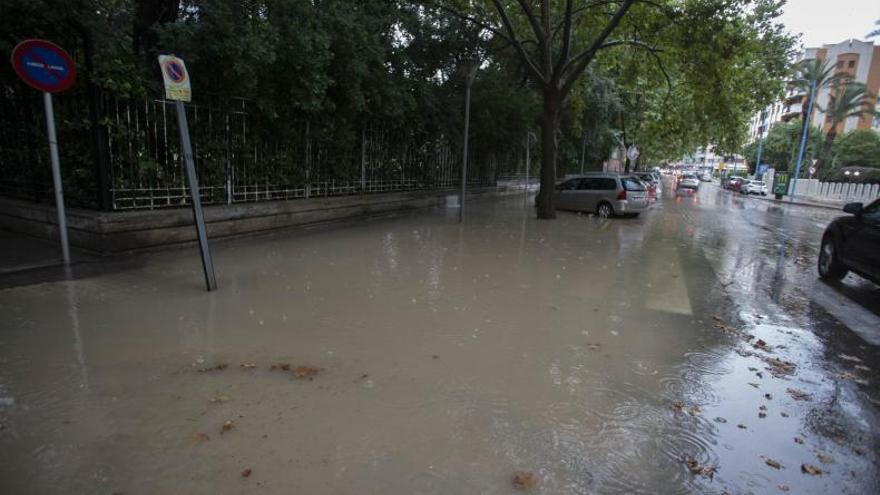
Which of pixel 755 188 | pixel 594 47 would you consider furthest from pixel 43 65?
pixel 755 188

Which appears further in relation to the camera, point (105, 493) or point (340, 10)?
point (340, 10)

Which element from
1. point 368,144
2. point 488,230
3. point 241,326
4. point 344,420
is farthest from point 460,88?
point 344,420

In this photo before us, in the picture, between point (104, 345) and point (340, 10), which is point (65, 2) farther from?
point (104, 345)

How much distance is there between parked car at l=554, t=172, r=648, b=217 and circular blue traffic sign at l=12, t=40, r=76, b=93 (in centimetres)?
1515

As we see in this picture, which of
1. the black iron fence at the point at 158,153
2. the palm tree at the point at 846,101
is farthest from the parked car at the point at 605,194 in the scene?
the palm tree at the point at 846,101

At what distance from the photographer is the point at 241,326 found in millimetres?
4973

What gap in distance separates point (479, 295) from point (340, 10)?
670 centimetres

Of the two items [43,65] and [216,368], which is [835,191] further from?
[43,65]

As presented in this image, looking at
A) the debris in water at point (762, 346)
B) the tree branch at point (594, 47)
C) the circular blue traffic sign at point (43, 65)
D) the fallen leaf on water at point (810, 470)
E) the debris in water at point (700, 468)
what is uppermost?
the tree branch at point (594, 47)

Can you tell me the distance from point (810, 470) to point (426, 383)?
2573mm

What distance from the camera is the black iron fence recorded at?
25.6ft

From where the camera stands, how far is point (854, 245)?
25.4 ft

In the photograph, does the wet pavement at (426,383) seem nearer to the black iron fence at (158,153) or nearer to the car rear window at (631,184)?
the black iron fence at (158,153)

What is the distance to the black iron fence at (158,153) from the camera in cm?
781
